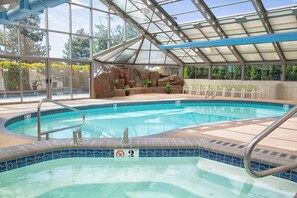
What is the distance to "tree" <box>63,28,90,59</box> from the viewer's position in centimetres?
1216

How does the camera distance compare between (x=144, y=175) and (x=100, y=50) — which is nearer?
(x=144, y=175)

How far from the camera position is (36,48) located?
1107cm

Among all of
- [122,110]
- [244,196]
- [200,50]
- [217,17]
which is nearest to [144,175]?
[244,196]

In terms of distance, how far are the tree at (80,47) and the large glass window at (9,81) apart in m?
2.37

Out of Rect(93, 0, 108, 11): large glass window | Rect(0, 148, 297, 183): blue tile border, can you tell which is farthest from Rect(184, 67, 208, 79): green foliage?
Rect(0, 148, 297, 183): blue tile border

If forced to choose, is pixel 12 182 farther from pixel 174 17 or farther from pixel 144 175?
pixel 174 17

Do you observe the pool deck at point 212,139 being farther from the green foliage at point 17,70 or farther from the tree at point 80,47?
the tree at point 80,47

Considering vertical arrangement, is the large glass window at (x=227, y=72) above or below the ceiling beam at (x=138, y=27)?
below

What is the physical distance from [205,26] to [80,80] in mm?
6861

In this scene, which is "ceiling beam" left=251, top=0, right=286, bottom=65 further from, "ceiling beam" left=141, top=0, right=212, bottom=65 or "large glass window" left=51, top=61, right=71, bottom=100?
"large glass window" left=51, top=61, right=71, bottom=100

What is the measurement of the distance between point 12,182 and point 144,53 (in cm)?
1367

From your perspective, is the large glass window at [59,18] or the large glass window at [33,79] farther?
the large glass window at [59,18]

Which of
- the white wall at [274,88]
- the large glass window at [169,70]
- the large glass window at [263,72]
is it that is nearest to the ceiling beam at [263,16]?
the large glass window at [263,72]

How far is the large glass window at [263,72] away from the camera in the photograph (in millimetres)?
13927
